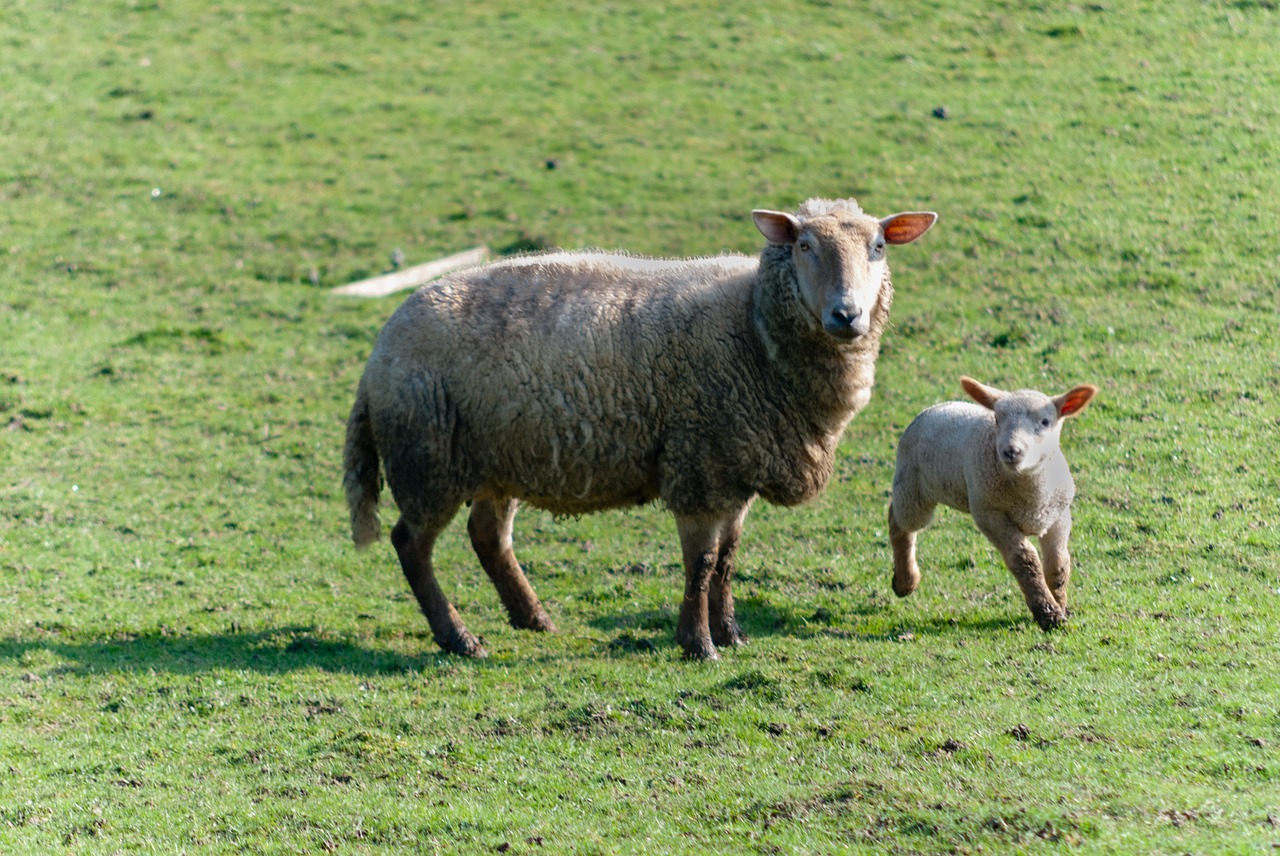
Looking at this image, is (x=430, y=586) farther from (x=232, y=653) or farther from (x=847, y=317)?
(x=847, y=317)

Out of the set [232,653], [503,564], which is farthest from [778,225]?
[232,653]

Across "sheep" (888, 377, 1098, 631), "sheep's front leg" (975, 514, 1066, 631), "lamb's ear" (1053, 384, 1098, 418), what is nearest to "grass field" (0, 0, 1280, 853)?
"sheep's front leg" (975, 514, 1066, 631)

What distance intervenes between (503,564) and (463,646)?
2.76ft

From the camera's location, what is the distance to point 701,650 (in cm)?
912

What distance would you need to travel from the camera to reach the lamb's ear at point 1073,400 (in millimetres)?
8719

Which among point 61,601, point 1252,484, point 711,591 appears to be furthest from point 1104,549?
point 61,601

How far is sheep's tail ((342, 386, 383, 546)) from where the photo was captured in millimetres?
10133

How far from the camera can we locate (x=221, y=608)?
10.9 metres

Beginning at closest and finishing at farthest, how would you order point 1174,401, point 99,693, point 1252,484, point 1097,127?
point 99,693
point 1252,484
point 1174,401
point 1097,127

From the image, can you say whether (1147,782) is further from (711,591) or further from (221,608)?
(221,608)

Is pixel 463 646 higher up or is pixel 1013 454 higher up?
pixel 1013 454

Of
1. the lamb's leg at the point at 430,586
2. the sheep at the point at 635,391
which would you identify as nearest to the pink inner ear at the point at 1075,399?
the sheep at the point at 635,391

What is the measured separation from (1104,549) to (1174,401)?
3.54 m

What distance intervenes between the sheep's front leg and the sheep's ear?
2044 mm
